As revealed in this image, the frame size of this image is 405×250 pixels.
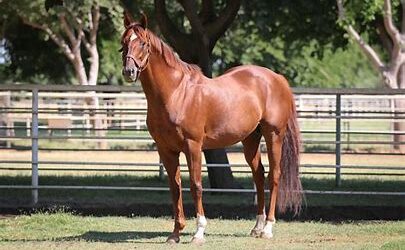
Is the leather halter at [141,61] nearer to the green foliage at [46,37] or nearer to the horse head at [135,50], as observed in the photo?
the horse head at [135,50]

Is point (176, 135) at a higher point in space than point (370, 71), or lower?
higher

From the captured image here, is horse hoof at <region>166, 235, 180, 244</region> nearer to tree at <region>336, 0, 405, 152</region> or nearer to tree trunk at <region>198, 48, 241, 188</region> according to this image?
tree trunk at <region>198, 48, 241, 188</region>

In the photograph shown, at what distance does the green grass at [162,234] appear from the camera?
9180 mm

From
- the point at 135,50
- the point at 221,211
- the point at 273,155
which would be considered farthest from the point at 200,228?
the point at 221,211

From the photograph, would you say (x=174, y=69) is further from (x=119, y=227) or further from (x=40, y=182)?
(x=40, y=182)

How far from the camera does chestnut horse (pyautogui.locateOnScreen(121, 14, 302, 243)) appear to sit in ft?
30.1

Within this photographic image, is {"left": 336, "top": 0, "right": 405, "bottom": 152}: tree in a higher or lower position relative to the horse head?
lower

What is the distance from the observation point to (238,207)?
502 inches

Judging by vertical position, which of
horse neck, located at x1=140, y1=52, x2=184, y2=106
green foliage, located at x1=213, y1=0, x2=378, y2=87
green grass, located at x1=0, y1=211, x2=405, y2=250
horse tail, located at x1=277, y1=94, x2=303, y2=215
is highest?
horse neck, located at x1=140, y1=52, x2=184, y2=106

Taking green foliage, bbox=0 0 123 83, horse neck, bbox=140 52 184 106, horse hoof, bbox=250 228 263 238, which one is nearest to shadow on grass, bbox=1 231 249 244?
horse hoof, bbox=250 228 263 238

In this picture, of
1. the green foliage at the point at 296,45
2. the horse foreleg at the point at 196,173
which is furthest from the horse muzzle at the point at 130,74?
the green foliage at the point at 296,45

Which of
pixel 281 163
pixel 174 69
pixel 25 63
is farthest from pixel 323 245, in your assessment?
pixel 25 63

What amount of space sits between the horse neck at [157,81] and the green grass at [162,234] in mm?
1515

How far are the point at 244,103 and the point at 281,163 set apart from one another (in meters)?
1.06
